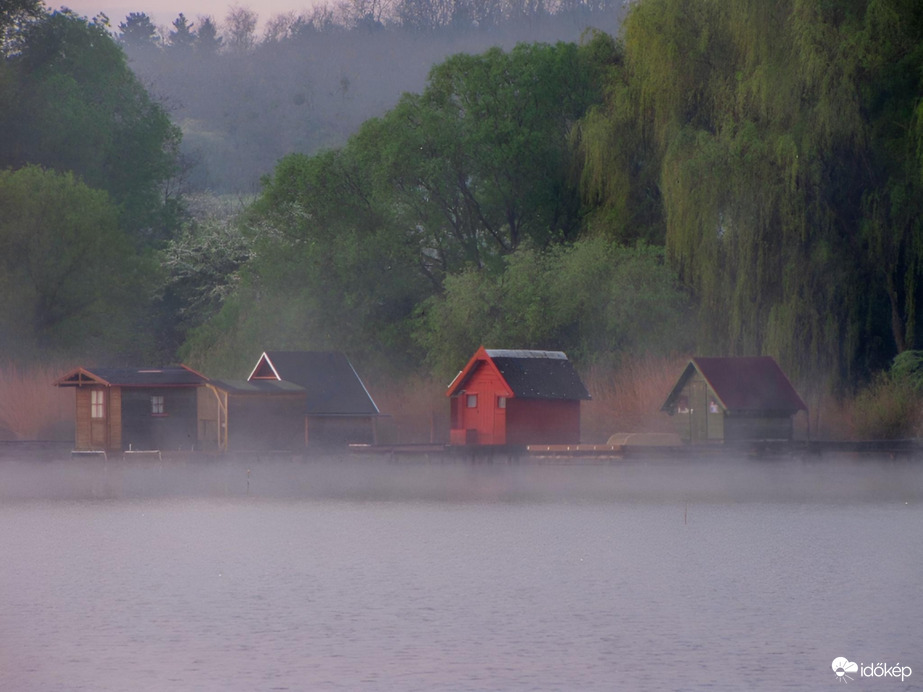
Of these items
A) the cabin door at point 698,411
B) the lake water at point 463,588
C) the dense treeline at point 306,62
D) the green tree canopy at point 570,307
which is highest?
the dense treeline at point 306,62

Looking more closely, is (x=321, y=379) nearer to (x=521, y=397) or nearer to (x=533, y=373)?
(x=521, y=397)

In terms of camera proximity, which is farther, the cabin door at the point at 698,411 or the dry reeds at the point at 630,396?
the dry reeds at the point at 630,396

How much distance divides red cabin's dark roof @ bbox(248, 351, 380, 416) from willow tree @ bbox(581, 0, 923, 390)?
14.4m

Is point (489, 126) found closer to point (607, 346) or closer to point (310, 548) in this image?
point (607, 346)

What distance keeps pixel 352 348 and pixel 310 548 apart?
39.7 metres

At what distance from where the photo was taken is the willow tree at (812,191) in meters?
48.3

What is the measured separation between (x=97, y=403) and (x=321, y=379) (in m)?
8.95

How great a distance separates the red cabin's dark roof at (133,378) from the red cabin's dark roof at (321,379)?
3254mm

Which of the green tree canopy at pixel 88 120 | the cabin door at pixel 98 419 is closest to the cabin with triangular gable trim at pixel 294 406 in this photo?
the cabin door at pixel 98 419

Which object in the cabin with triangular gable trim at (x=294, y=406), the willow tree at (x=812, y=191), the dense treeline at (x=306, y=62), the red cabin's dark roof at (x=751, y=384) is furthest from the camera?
the dense treeline at (x=306, y=62)

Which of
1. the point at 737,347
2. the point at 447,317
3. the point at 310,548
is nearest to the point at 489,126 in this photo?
the point at 447,317

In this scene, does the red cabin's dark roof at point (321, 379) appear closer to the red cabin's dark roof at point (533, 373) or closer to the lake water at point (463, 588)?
the red cabin's dark roof at point (533, 373)

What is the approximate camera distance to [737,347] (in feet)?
169

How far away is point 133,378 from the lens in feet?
180
